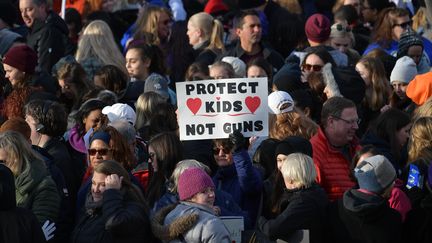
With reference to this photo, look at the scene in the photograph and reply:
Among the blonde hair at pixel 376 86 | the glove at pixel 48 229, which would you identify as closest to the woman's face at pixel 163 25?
the blonde hair at pixel 376 86

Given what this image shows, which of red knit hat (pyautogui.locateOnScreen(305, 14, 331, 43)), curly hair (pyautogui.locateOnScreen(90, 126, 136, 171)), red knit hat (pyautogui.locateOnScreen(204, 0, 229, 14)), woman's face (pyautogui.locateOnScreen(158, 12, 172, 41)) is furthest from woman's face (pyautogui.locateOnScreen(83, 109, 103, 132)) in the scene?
red knit hat (pyautogui.locateOnScreen(204, 0, 229, 14))

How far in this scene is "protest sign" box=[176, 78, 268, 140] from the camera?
11.4 m

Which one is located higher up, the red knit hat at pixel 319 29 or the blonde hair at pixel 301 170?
the red knit hat at pixel 319 29

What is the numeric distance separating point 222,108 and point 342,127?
116cm

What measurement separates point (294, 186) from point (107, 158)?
1696mm

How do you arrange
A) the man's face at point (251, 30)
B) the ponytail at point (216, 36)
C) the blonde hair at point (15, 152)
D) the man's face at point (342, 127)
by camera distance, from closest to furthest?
the blonde hair at point (15, 152)
the man's face at point (342, 127)
the man's face at point (251, 30)
the ponytail at point (216, 36)

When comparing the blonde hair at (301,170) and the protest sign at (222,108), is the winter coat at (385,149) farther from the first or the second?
the protest sign at (222,108)

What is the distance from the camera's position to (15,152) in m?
11.2

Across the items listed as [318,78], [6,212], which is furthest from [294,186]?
[318,78]

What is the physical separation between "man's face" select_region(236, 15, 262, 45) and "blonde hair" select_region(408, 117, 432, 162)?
15.9 feet

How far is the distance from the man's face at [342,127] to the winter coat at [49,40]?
211 inches

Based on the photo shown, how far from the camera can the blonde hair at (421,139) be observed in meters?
11.7

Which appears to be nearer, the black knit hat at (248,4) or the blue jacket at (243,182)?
the blue jacket at (243,182)

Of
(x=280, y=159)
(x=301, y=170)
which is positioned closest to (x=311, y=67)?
(x=280, y=159)
